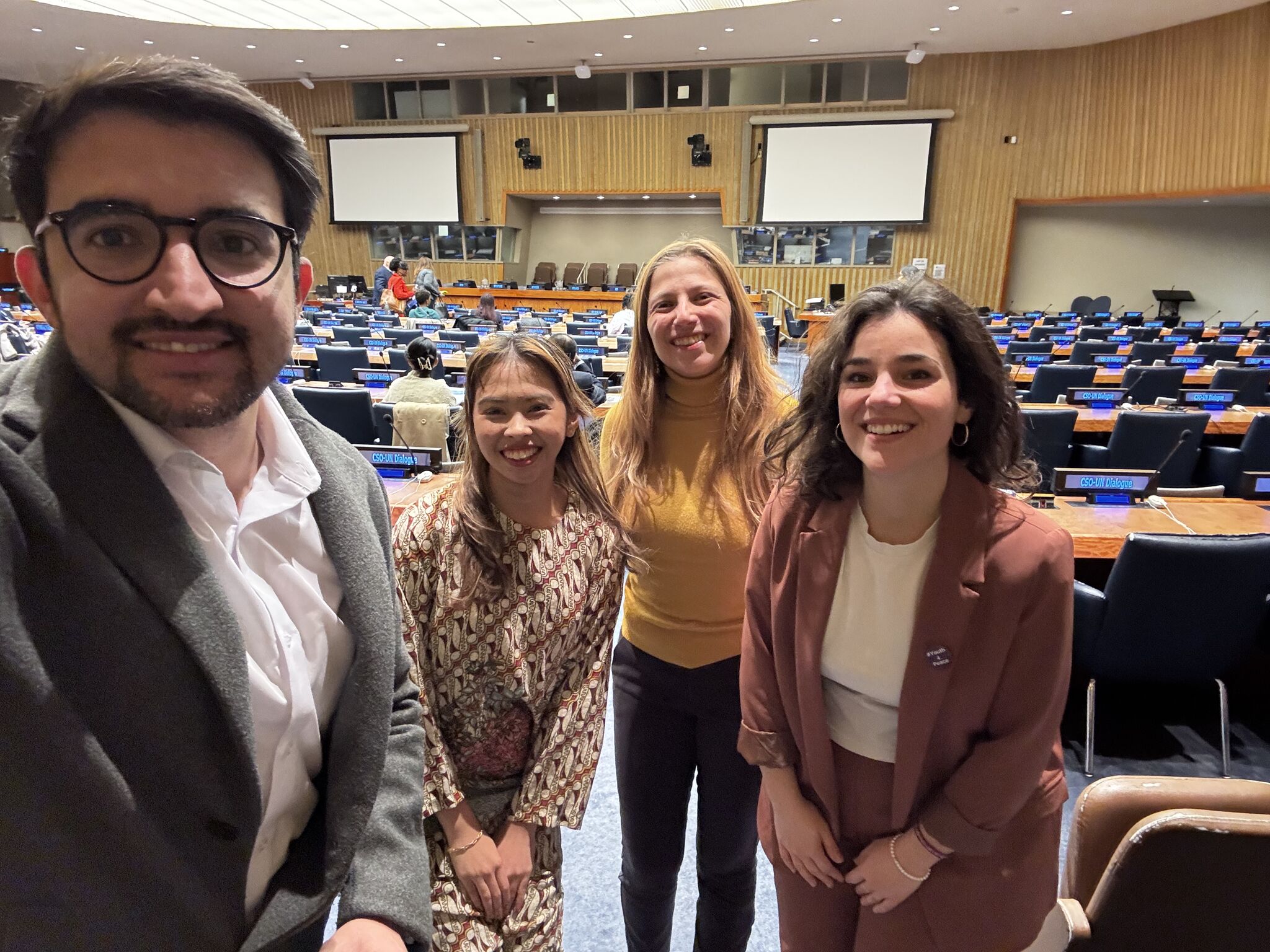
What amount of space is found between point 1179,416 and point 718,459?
135 inches

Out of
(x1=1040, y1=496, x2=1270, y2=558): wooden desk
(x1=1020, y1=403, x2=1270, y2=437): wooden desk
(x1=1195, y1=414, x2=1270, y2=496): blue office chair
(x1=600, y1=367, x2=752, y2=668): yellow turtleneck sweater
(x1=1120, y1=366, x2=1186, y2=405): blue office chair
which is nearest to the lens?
(x1=600, y1=367, x2=752, y2=668): yellow turtleneck sweater

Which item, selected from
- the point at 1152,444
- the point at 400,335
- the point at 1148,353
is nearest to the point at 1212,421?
the point at 1152,444

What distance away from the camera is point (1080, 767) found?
234cm

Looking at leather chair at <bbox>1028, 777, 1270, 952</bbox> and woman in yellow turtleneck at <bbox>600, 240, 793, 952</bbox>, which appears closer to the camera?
leather chair at <bbox>1028, 777, 1270, 952</bbox>

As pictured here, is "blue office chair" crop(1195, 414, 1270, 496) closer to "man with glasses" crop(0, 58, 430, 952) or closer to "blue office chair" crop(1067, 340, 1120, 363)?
"blue office chair" crop(1067, 340, 1120, 363)

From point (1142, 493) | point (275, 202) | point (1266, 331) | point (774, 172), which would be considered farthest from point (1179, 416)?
point (774, 172)

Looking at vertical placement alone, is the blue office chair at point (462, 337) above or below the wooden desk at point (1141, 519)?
above

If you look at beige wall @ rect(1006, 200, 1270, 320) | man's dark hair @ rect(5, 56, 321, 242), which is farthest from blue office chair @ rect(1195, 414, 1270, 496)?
beige wall @ rect(1006, 200, 1270, 320)

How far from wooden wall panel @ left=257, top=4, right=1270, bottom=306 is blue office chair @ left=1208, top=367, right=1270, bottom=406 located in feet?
27.4

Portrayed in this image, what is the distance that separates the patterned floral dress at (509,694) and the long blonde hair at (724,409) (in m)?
0.20

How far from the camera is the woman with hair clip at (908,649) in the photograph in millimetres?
1022

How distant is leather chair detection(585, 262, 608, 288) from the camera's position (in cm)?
1608

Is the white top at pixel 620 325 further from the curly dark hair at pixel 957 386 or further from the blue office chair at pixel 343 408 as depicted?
the curly dark hair at pixel 957 386

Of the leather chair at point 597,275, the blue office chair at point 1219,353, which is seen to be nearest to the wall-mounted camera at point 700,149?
the leather chair at point 597,275
